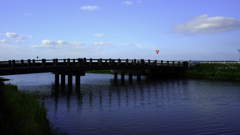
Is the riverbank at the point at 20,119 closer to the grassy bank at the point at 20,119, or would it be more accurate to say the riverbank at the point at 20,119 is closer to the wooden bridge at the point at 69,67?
the grassy bank at the point at 20,119

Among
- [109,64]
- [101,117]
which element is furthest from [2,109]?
[109,64]

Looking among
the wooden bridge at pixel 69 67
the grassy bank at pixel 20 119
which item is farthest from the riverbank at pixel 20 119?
the wooden bridge at pixel 69 67

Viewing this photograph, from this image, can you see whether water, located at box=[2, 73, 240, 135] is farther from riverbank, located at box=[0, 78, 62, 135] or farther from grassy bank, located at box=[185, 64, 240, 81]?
grassy bank, located at box=[185, 64, 240, 81]

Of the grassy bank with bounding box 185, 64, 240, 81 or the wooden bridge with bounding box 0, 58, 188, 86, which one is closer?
the wooden bridge with bounding box 0, 58, 188, 86

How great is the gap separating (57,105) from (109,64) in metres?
21.8

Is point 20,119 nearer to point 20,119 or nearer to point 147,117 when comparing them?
point 20,119

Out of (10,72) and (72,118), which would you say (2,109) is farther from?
(10,72)

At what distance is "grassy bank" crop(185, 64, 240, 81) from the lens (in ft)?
144

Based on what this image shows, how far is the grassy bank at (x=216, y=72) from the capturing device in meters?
44.0

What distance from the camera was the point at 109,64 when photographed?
4081 centimetres

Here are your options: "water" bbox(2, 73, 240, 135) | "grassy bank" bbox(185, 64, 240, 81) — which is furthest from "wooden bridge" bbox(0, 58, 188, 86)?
"water" bbox(2, 73, 240, 135)

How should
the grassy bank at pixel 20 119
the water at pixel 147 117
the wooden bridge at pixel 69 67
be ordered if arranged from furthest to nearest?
the wooden bridge at pixel 69 67, the water at pixel 147 117, the grassy bank at pixel 20 119

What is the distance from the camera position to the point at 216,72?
153ft

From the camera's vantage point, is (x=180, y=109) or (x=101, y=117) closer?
(x=101, y=117)
